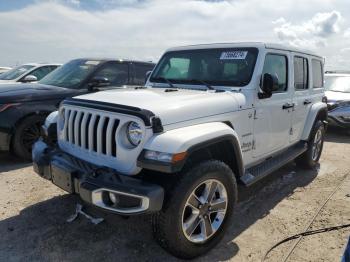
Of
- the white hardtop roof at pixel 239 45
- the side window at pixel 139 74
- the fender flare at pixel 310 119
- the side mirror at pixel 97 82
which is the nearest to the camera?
the white hardtop roof at pixel 239 45

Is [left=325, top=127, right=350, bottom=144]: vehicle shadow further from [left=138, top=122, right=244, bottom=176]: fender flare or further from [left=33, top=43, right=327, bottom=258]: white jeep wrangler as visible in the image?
[left=138, top=122, right=244, bottom=176]: fender flare

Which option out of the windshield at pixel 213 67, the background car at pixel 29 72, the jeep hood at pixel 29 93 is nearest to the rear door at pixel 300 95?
the windshield at pixel 213 67

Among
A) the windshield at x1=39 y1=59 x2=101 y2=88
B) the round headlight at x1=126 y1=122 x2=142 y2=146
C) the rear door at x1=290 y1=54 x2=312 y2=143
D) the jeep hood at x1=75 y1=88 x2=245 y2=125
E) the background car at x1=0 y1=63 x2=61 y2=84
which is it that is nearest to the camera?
the round headlight at x1=126 y1=122 x2=142 y2=146

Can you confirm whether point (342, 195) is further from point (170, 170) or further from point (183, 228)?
point (170, 170)

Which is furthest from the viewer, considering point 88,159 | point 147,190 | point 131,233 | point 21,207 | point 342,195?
point 342,195

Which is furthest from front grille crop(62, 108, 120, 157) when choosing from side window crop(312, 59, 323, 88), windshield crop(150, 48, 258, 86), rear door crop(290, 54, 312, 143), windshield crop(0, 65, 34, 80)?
windshield crop(0, 65, 34, 80)

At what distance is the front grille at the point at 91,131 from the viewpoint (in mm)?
2980

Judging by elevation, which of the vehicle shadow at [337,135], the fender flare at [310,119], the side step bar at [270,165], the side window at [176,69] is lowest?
the vehicle shadow at [337,135]

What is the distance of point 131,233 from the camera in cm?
350

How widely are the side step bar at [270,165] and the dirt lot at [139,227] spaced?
44cm

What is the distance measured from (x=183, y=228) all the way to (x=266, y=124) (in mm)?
1780

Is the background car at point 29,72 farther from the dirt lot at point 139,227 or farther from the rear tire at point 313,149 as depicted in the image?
the rear tire at point 313,149

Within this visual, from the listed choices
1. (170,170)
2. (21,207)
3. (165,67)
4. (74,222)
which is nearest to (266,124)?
(165,67)

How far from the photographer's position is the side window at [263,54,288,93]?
423 cm
